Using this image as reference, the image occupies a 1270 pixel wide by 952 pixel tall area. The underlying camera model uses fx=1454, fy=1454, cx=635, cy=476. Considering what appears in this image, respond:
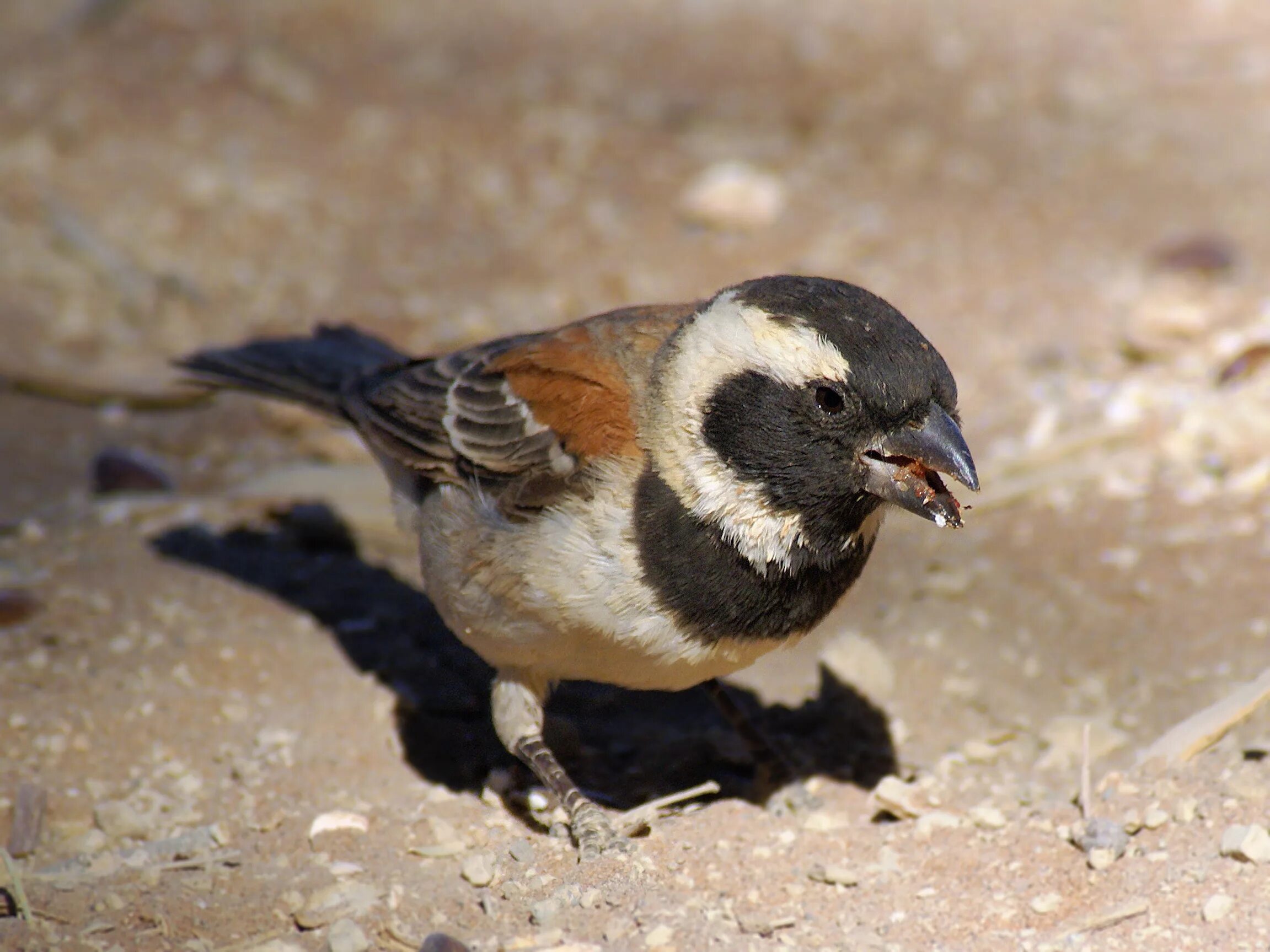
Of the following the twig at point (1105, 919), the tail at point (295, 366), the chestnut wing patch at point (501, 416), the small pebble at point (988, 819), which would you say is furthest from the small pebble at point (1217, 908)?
the tail at point (295, 366)

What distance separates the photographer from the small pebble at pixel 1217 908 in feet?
11.3

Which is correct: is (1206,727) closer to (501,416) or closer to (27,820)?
(501,416)

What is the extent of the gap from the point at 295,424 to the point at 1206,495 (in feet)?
12.3

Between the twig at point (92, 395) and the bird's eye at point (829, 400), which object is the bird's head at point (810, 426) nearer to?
the bird's eye at point (829, 400)

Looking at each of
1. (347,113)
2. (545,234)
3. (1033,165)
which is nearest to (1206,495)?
(1033,165)

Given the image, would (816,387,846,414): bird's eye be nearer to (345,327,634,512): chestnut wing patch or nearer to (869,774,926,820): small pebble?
(345,327,634,512): chestnut wing patch

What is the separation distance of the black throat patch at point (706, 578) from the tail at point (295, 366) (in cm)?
163

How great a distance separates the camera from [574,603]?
3.71m

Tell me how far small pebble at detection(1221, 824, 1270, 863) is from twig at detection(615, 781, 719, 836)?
1.35m

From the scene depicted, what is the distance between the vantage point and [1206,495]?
545 centimetres

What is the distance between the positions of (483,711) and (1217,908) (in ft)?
7.70

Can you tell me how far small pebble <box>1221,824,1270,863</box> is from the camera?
362cm

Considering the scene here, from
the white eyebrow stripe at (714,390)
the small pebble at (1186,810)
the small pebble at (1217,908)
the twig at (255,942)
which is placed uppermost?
the white eyebrow stripe at (714,390)

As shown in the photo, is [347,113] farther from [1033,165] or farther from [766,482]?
[766,482]
